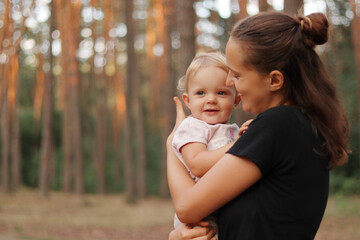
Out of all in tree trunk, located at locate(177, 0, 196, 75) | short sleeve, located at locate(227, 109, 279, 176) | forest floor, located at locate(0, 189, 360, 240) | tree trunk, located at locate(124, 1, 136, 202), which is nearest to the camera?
short sleeve, located at locate(227, 109, 279, 176)

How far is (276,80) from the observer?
169cm

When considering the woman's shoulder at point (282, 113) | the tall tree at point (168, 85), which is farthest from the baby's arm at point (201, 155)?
the tall tree at point (168, 85)

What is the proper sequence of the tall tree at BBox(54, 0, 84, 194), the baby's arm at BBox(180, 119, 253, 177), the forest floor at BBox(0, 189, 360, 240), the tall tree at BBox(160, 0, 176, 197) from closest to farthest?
the baby's arm at BBox(180, 119, 253, 177)
the forest floor at BBox(0, 189, 360, 240)
the tall tree at BBox(160, 0, 176, 197)
the tall tree at BBox(54, 0, 84, 194)

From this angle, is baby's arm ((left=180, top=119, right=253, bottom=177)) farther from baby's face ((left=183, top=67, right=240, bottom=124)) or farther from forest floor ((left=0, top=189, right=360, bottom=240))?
forest floor ((left=0, top=189, right=360, bottom=240))

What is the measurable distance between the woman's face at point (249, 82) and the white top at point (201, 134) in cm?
33

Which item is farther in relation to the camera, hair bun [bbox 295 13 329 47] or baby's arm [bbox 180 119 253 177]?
baby's arm [bbox 180 119 253 177]

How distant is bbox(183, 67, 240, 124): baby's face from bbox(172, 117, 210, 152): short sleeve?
3.0 inches

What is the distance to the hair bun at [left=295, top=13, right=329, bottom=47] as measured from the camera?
1692 millimetres

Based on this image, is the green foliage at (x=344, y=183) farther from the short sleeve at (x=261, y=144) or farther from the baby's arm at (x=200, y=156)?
the short sleeve at (x=261, y=144)

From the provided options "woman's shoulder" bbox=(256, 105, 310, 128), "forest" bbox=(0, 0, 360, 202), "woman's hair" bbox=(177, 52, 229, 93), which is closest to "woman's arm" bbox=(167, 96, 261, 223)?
"woman's shoulder" bbox=(256, 105, 310, 128)

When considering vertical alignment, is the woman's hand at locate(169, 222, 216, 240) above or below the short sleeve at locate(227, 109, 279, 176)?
below

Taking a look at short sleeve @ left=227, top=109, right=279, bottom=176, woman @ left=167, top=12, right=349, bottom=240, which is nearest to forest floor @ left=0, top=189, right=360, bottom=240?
woman @ left=167, top=12, right=349, bottom=240

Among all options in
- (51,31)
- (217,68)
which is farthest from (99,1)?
(217,68)

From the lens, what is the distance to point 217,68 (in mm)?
2160
